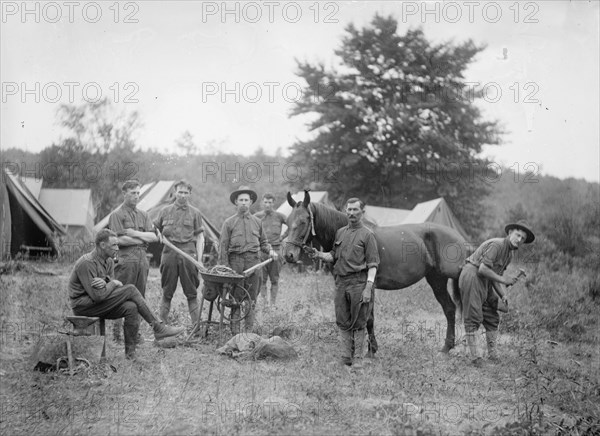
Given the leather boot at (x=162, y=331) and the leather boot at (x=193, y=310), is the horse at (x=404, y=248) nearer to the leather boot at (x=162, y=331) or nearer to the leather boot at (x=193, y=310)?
the leather boot at (x=162, y=331)

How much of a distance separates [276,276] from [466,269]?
12.5 feet

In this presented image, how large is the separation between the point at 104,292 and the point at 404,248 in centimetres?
370

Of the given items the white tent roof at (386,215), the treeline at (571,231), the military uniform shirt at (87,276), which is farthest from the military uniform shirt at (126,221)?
the white tent roof at (386,215)

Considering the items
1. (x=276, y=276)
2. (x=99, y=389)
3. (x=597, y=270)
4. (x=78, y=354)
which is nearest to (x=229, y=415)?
(x=99, y=389)

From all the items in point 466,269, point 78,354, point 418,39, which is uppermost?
point 418,39

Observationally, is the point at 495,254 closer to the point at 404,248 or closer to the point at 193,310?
the point at 404,248

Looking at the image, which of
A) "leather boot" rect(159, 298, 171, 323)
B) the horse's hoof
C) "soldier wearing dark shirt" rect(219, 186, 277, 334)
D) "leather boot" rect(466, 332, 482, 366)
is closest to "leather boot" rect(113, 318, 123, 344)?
"leather boot" rect(159, 298, 171, 323)

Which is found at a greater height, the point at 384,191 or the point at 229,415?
the point at 384,191

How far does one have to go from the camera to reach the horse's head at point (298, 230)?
6.28 m

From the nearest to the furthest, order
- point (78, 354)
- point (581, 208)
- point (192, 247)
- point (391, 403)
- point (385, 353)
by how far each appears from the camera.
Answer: point (391, 403) → point (78, 354) → point (385, 353) → point (192, 247) → point (581, 208)

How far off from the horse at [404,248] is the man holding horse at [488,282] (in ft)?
1.70

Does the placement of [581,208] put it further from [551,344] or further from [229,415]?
[229,415]

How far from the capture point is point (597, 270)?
11344 millimetres

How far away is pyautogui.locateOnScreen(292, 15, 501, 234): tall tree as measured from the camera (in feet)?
77.1
